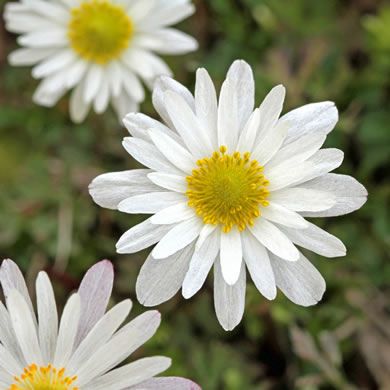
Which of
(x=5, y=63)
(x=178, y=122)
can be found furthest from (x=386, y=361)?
(x=5, y=63)

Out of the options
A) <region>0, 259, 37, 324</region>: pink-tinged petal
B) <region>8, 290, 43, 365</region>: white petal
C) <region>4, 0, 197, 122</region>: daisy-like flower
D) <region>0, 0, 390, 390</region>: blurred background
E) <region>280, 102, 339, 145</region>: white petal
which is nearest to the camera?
<region>8, 290, 43, 365</region>: white petal

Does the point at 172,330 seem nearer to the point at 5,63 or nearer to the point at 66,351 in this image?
the point at 66,351

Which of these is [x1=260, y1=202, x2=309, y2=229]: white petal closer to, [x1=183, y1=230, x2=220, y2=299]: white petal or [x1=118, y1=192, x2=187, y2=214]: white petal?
[x1=183, y1=230, x2=220, y2=299]: white petal

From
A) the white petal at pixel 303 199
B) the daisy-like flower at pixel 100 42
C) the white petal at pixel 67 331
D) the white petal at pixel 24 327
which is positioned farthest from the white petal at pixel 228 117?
the daisy-like flower at pixel 100 42

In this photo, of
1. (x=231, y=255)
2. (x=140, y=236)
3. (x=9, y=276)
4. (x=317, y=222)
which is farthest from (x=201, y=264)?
(x=317, y=222)

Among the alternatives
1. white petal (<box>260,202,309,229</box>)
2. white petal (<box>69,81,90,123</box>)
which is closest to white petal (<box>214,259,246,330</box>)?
white petal (<box>260,202,309,229</box>)

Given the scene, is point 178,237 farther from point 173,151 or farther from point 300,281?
point 300,281
